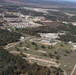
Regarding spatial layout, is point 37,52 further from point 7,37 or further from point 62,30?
point 62,30

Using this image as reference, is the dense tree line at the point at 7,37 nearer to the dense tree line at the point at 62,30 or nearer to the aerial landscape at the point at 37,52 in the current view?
the aerial landscape at the point at 37,52

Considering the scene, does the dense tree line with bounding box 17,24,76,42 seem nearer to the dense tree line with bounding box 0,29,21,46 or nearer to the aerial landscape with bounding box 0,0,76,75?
the aerial landscape with bounding box 0,0,76,75

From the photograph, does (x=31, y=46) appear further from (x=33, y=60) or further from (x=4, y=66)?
(x=4, y=66)

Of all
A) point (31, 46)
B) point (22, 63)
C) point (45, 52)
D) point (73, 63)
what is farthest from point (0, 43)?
point (73, 63)

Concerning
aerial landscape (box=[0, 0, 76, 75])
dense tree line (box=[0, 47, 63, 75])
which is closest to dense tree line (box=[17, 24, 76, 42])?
aerial landscape (box=[0, 0, 76, 75])

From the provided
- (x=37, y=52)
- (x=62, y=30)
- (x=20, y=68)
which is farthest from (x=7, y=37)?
(x=62, y=30)

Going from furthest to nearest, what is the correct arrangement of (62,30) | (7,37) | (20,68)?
(62,30), (7,37), (20,68)

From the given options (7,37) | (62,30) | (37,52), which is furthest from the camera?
(62,30)

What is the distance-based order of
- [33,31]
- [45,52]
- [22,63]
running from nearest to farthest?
1. [22,63]
2. [45,52]
3. [33,31]

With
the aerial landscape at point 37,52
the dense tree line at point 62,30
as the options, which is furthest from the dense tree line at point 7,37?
the dense tree line at point 62,30
